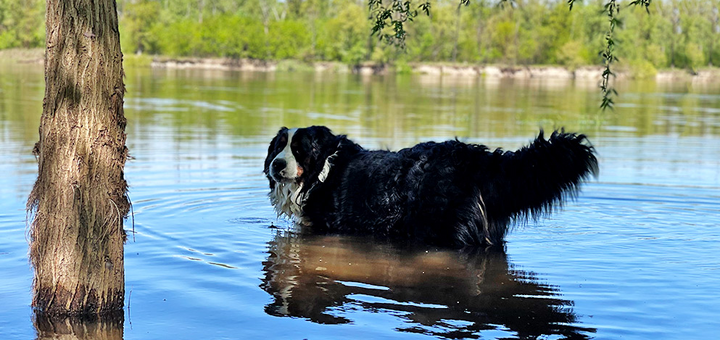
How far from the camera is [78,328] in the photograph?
4.78m

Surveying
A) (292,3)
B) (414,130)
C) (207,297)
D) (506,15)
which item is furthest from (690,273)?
(292,3)

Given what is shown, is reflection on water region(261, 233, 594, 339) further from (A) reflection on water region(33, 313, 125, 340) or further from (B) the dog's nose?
(A) reflection on water region(33, 313, 125, 340)

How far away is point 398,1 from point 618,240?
10.5 ft

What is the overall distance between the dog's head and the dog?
0.01 meters

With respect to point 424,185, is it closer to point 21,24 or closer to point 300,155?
point 300,155

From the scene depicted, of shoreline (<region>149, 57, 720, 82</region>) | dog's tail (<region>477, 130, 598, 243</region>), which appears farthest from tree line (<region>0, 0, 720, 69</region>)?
dog's tail (<region>477, 130, 598, 243</region>)

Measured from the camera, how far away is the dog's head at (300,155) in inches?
317

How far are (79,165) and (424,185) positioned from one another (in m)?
3.52

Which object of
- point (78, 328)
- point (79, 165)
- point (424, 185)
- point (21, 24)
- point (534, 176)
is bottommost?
point (78, 328)

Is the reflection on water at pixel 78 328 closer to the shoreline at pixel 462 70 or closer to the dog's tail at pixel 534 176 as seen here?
the dog's tail at pixel 534 176

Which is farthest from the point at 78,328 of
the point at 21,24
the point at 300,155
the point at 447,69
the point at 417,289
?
the point at 21,24

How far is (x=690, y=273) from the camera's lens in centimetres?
644

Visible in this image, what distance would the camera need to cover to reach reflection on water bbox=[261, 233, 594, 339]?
5.12 meters

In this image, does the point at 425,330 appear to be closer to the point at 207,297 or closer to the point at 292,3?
the point at 207,297
